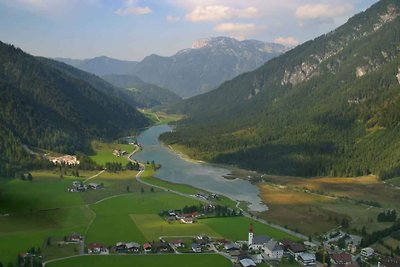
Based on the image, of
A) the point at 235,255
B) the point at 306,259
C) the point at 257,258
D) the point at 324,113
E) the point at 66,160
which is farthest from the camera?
the point at 324,113

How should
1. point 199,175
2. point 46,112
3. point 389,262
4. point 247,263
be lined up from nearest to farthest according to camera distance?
point 389,262, point 247,263, point 199,175, point 46,112

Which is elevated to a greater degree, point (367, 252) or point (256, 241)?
point (256, 241)

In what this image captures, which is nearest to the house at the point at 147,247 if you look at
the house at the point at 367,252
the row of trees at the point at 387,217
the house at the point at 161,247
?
the house at the point at 161,247

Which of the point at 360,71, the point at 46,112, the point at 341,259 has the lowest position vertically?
the point at 341,259

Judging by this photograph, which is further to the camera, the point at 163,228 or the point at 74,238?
the point at 163,228

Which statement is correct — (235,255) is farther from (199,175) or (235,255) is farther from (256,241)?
(199,175)

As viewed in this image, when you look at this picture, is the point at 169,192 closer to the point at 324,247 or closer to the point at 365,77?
the point at 324,247

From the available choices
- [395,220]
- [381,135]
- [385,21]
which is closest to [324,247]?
[395,220]

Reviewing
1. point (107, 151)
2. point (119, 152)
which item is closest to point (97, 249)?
point (119, 152)
